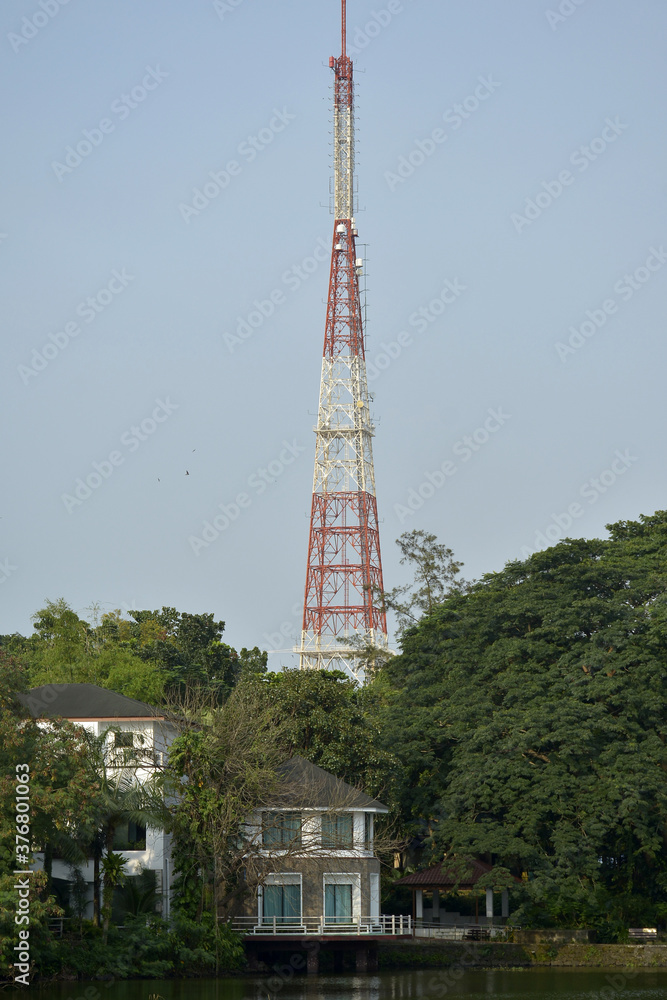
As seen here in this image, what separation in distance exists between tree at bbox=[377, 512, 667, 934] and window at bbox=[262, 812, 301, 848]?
6482mm

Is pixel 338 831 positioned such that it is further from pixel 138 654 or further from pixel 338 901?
pixel 138 654

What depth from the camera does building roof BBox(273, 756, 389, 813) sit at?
36.2 metres

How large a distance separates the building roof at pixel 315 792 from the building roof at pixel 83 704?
4.12 meters

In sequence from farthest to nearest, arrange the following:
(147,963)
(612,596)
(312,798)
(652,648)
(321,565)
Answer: (321,565), (612,596), (652,648), (312,798), (147,963)

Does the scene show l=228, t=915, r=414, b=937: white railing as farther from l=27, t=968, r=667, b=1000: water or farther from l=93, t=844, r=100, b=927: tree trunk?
l=93, t=844, r=100, b=927: tree trunk

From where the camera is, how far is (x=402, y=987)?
32.6m

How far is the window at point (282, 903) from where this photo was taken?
1455 inches

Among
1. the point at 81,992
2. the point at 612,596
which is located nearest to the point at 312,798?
the point at 81,992

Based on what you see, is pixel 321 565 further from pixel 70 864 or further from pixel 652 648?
pixel 70 864

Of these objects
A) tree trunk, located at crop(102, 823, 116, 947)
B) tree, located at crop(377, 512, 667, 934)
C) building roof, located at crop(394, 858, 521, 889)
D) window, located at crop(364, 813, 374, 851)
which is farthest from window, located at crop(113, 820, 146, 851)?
building roof, located at crop(394, 858, 521, 889)

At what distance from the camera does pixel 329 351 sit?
6153cm

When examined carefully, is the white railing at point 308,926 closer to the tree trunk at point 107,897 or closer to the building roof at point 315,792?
the building roof at point 315,792

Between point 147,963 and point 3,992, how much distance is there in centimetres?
447

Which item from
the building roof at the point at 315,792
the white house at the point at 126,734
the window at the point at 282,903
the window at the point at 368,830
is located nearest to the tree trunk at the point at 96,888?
the white house at the point at 126,734
